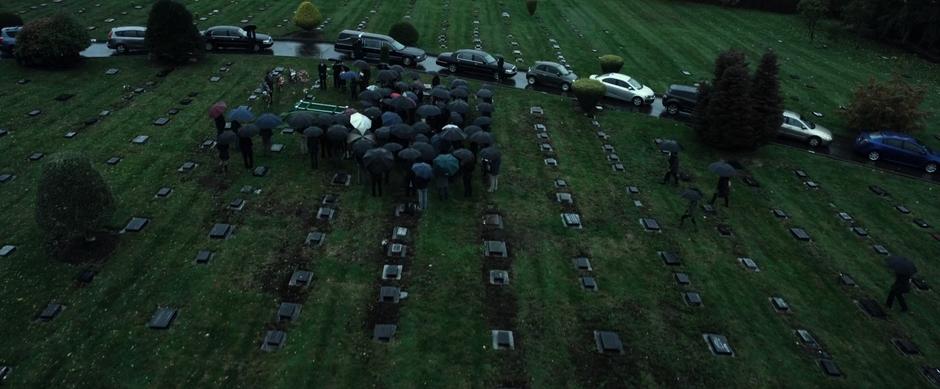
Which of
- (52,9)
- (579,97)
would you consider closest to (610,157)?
(579,97)

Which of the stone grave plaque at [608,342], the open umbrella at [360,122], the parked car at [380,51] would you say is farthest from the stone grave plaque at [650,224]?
the parked car at [380,51]

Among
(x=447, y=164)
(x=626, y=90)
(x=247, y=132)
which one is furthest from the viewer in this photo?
(x=626, y=90)

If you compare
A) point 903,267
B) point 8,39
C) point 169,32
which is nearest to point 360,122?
point 169,32

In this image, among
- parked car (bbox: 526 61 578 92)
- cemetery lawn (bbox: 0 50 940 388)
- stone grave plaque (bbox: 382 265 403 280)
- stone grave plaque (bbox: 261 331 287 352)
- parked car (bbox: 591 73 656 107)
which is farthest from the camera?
parked car (bbox: 526 61 578 92)

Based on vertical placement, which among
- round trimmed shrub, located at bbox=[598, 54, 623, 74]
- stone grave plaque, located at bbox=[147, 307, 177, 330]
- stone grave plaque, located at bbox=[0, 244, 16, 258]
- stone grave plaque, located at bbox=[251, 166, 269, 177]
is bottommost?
stone grave plaque, located at bbox=[147, 307, 177, 330]

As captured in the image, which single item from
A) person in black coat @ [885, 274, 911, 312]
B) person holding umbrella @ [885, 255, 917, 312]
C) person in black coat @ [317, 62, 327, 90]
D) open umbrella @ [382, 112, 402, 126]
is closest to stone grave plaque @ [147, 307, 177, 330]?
open umbrella @ [382, 112, 402, 126]

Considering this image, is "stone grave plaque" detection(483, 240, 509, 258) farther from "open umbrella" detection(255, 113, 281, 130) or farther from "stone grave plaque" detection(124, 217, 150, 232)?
Result: "stone grave plaque" detection(124, 217, 150, 232)

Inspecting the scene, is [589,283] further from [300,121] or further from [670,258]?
[300,121]
